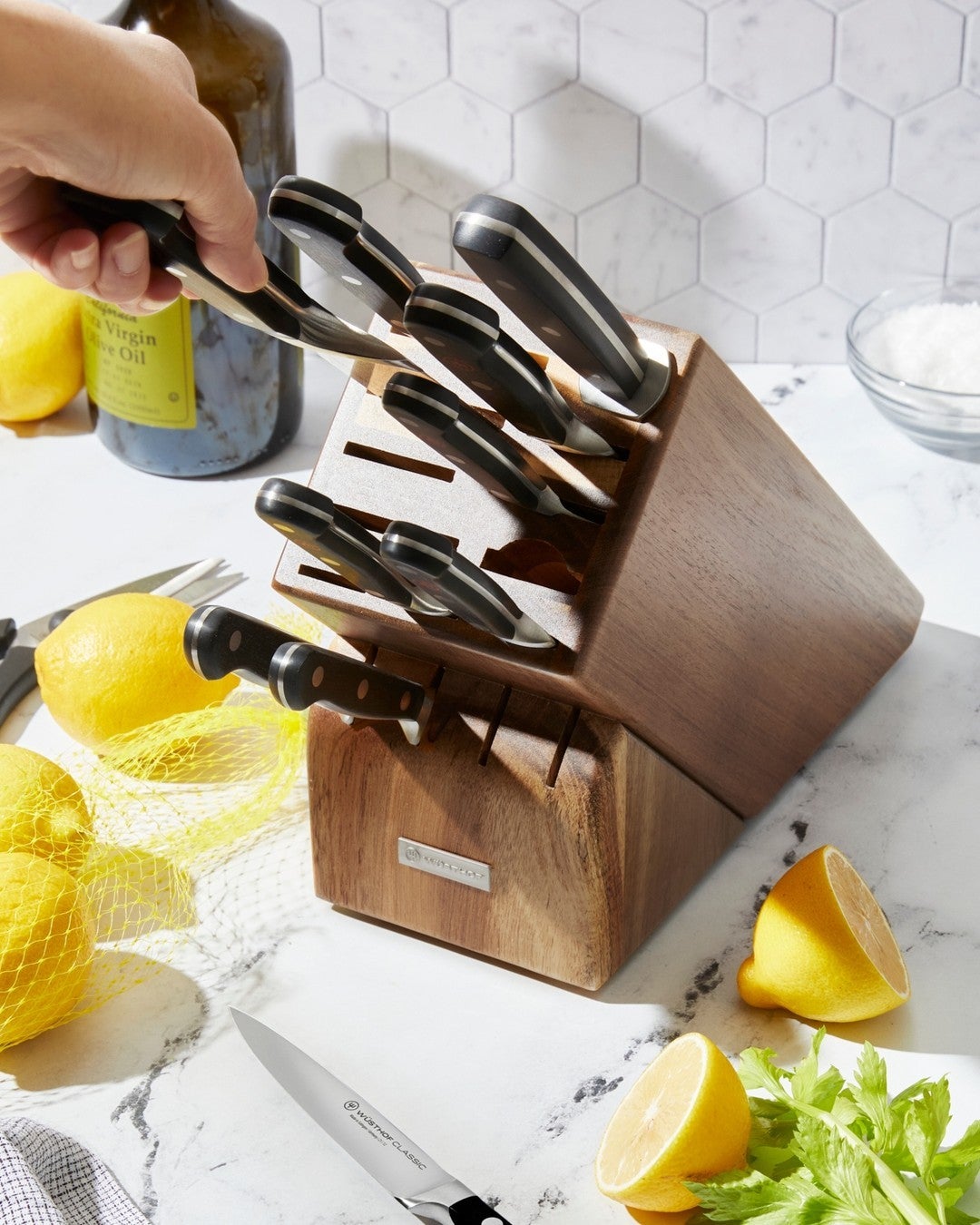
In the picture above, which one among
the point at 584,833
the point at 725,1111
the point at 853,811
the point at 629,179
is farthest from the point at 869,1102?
the point at 629,179

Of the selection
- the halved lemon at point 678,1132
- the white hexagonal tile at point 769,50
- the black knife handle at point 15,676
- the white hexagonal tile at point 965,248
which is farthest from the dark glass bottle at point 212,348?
the halved lemon at point 678,1132

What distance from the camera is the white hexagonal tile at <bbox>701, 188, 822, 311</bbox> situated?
1.30 meters

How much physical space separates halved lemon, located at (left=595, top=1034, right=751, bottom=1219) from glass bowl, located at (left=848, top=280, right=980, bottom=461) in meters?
0.70

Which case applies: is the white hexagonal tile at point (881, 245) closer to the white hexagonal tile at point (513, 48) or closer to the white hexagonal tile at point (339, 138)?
the white hexagonal tile at point (513, 48)

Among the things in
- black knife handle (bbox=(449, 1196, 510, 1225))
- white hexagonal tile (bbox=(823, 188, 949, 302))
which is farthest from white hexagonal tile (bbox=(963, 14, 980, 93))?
black knife handle (bbox=(449, 1196, 510, 1225))

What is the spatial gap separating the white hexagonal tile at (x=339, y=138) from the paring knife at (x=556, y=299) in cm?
73

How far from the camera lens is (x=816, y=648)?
86cm

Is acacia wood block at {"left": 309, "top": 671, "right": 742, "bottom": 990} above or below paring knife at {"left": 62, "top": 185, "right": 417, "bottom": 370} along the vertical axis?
below

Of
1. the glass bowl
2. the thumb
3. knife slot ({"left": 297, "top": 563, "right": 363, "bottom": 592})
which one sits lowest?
knife slot ({"left": 297, "top": 563, "right": 363, "bottom": 592})

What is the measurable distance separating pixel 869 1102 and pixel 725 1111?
0.06 meters

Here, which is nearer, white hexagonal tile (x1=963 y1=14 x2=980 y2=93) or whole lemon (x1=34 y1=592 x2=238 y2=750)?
whole lemon (x1=34 y1=592 x2=238 y2=750)

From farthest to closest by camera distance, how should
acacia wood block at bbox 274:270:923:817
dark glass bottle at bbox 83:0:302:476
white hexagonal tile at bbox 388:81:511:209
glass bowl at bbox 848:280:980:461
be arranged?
white hexagonal tile at bbox 388:81:511:209
glass bowl at bbox 848:280:980:461
dark glass bottle at bbox 83:0:302:476
acacia wood block at bbox 274:270:923:817

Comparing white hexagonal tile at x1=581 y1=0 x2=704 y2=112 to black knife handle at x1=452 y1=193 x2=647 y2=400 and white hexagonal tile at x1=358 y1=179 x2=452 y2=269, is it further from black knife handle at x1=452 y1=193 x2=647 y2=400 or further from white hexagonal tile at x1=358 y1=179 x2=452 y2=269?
black knife handle at x1=452 y1=193 x2=647 y2=400

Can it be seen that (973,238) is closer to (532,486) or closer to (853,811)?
(853,811)
